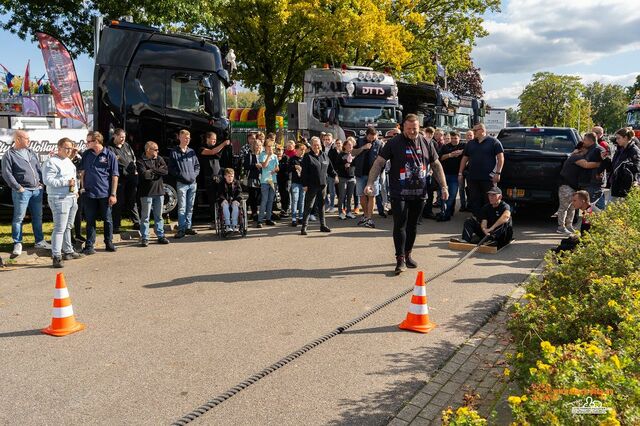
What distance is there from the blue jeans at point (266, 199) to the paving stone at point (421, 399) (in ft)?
24.6

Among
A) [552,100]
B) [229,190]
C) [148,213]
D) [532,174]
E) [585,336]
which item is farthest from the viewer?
[552,100]

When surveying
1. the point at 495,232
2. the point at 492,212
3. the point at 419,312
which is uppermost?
the point at 492,212

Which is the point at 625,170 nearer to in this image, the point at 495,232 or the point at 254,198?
the point at 495,232

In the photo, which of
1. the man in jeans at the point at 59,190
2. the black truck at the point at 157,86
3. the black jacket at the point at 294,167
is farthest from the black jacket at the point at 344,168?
the man in jeans at the point at 59,190

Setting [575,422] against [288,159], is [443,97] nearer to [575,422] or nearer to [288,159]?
[288,159]

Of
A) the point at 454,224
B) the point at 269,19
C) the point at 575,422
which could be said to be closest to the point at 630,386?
the point at 575,422

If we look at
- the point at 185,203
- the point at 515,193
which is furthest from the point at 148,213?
the point at 515,193

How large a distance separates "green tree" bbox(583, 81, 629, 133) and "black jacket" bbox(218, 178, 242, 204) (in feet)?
393

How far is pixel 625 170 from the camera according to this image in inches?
371

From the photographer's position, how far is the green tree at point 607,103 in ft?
381

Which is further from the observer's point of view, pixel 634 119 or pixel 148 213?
pixel 634 119

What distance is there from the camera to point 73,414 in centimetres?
359

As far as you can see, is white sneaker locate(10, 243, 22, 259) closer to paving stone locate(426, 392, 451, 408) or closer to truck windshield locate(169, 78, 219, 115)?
truck windshield locate(169, 78, 219, 115)

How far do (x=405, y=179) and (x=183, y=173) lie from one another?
4.31m
